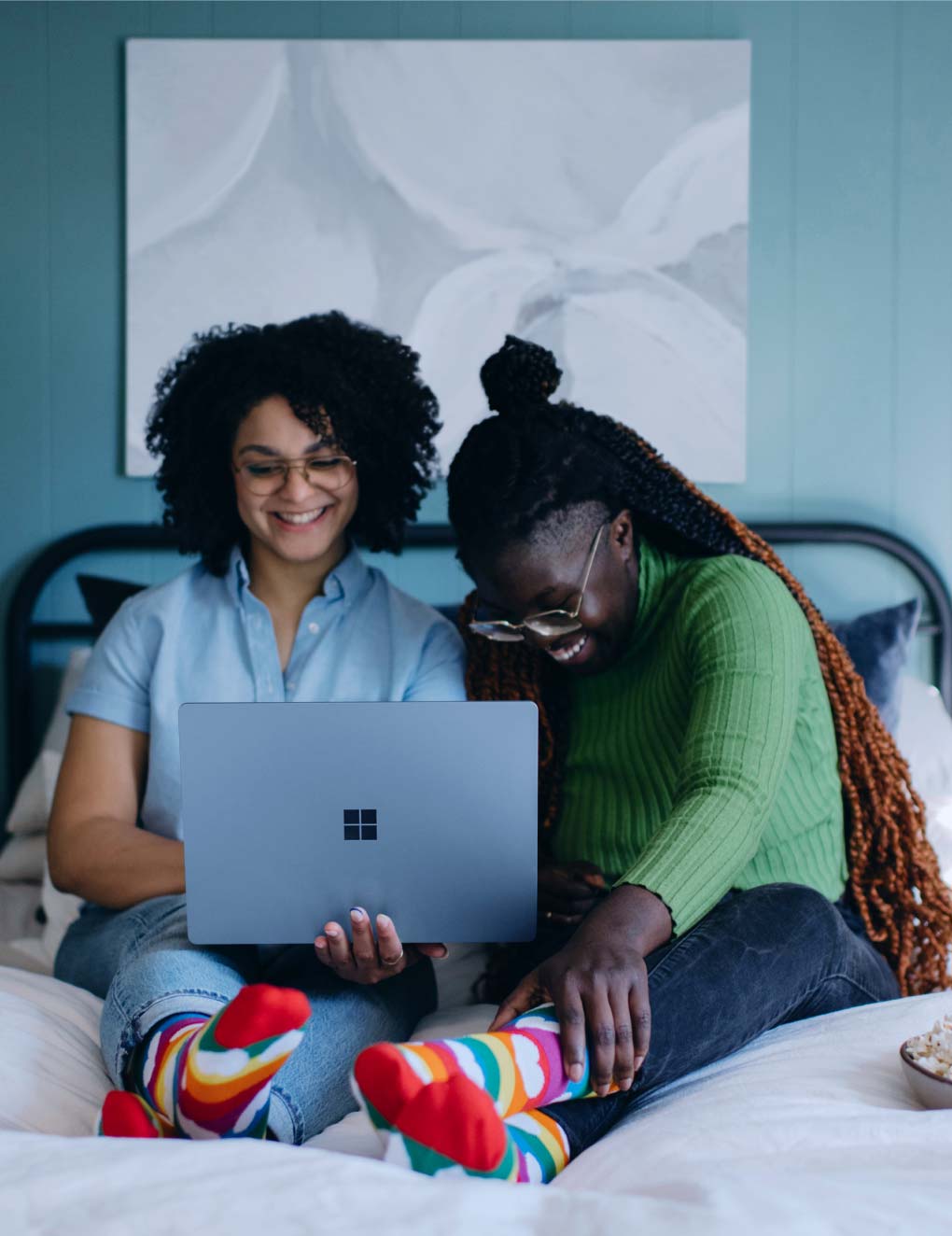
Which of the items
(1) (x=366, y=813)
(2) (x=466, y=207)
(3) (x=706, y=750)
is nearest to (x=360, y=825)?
(1) (x=366, y=813)

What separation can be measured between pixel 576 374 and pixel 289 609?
874 millimetres

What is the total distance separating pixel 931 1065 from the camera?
0.94 m

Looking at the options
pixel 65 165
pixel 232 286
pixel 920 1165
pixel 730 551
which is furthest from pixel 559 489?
pixel 65 165

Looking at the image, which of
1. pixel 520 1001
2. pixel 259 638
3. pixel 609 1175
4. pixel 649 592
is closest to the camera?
pixel 609 1175

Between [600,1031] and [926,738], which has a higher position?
[926,738]

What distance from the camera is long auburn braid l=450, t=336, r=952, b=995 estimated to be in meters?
1.34

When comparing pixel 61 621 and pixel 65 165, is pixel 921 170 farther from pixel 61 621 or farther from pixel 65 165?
pixel 61 621

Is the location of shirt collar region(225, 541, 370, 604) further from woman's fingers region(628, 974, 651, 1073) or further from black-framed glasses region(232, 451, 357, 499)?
woman's fingers region(628, 974, 651, 1073)

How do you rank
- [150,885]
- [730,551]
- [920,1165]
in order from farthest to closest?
[730,551] < [150,885] < [920,1165]

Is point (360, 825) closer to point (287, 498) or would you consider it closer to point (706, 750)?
point (706, 750)

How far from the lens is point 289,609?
1557 millimetres

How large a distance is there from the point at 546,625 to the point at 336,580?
36 cm

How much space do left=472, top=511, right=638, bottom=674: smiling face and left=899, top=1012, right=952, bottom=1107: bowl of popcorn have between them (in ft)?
1.85

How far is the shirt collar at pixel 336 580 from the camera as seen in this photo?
1.54 m
